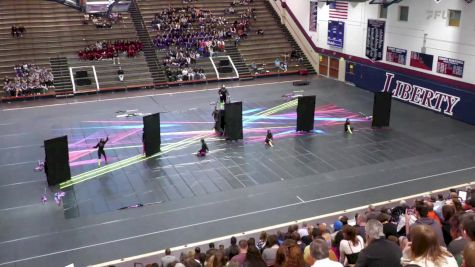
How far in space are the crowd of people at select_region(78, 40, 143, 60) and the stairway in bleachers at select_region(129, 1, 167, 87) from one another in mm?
686

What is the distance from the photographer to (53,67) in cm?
3334

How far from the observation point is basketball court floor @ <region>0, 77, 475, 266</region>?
1410 centimetres

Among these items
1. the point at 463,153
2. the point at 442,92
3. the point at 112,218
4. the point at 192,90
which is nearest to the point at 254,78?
the point at 192,90

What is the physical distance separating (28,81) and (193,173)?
18.7 meters

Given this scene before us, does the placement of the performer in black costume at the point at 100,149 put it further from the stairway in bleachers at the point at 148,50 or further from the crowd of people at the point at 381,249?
the stairway in bleachers at the point at 148,50

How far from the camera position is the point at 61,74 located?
108 feet

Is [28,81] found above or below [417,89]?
above

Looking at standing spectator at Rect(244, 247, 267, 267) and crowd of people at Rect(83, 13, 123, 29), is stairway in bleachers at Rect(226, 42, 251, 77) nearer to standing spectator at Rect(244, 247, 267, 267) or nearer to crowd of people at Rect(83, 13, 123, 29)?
crowd of people at Rect(83, 13, 123, 29)

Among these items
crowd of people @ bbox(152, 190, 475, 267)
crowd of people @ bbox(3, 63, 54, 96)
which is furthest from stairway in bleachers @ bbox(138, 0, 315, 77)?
crowd of people @ bbox(152, 190, 475, 267)

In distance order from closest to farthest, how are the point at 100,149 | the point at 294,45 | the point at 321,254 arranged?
the point at 321,254
the point at 100,149
the point at 294,45

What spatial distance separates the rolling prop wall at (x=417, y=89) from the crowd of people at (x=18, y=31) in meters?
23.9

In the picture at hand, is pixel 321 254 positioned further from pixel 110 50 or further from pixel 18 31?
pixel 18 31

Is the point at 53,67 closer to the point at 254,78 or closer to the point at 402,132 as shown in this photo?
the point at 254,78

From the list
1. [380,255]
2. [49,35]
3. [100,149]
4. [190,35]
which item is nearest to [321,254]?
[380,255]
